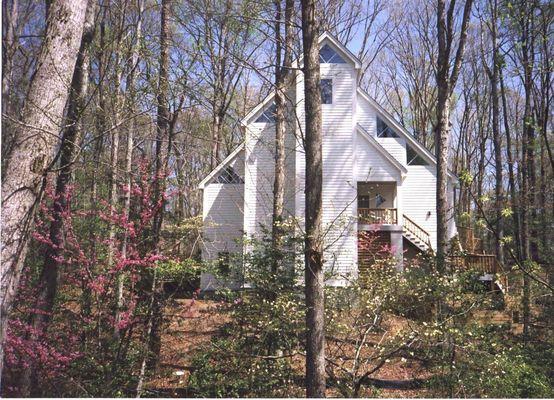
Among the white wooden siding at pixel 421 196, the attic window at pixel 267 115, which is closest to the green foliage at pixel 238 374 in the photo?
the attic window at pixel 267 115

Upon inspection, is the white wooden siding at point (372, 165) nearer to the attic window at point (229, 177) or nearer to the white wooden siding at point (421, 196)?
the white wooden siding at point (421, 196)

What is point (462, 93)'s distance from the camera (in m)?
26.7

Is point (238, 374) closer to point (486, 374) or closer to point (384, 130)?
point (486, 374)

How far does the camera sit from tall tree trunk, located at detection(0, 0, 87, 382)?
343 cm

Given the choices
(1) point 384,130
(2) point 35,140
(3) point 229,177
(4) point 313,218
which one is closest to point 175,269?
(4) point 313,218

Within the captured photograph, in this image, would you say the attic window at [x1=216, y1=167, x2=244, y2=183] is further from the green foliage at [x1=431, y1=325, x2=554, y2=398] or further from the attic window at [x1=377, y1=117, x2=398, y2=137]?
the green foliage at [x1=431, y1=325, x2=554, y2=398]

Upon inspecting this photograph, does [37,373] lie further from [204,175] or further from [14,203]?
[204,175]

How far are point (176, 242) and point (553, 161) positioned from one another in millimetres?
5715

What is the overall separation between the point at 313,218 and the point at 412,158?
1349cm

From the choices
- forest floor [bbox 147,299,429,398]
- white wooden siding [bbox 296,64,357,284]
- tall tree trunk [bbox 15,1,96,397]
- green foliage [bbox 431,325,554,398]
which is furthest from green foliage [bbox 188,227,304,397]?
white wooden siding [bbox 296,64,357,284]

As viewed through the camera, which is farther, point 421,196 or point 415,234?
point 421,196

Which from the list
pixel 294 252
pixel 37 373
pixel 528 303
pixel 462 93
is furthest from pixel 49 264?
pixel 462 93

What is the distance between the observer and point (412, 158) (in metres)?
17.0

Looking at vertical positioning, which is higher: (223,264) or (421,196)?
(421,196)
